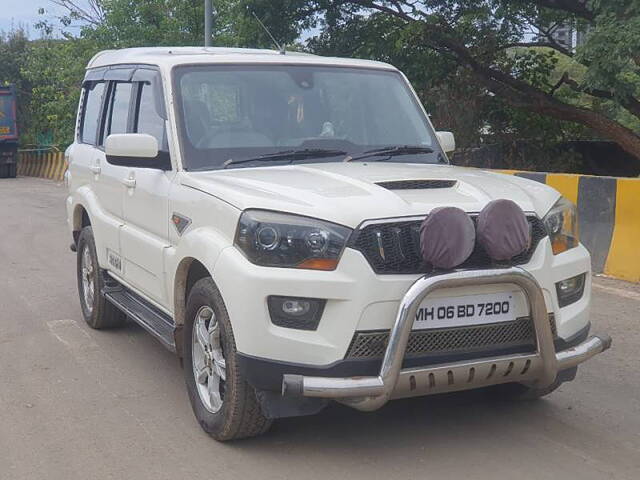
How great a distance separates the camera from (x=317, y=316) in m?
3.91

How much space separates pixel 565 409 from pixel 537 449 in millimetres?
682

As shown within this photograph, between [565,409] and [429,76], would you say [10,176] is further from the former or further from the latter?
[565,409]

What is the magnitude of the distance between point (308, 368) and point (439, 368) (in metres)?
0.57

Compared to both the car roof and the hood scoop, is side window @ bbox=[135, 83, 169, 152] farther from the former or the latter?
the hood scoop

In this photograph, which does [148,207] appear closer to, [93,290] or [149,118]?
[149,118]

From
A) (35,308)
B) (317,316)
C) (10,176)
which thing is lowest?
(10,176)

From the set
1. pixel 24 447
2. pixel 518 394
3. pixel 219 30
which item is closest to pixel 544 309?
pixel 518 394

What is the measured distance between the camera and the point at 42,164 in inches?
1358

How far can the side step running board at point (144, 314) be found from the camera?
5.09 m

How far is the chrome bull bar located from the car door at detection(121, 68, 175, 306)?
61.3 inches

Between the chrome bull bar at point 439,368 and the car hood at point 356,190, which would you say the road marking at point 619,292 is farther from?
the chrome bull bar at point 439,368

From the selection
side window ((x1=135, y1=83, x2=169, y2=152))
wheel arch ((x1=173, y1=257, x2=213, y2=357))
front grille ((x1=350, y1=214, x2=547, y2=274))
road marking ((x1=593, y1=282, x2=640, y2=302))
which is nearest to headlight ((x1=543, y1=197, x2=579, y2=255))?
front grille ((x1=350, y1=214, x2=547, y2=274))

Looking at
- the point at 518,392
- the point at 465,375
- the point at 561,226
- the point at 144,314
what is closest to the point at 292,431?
the point at 465,375

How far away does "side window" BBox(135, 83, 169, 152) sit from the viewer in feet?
17.3
